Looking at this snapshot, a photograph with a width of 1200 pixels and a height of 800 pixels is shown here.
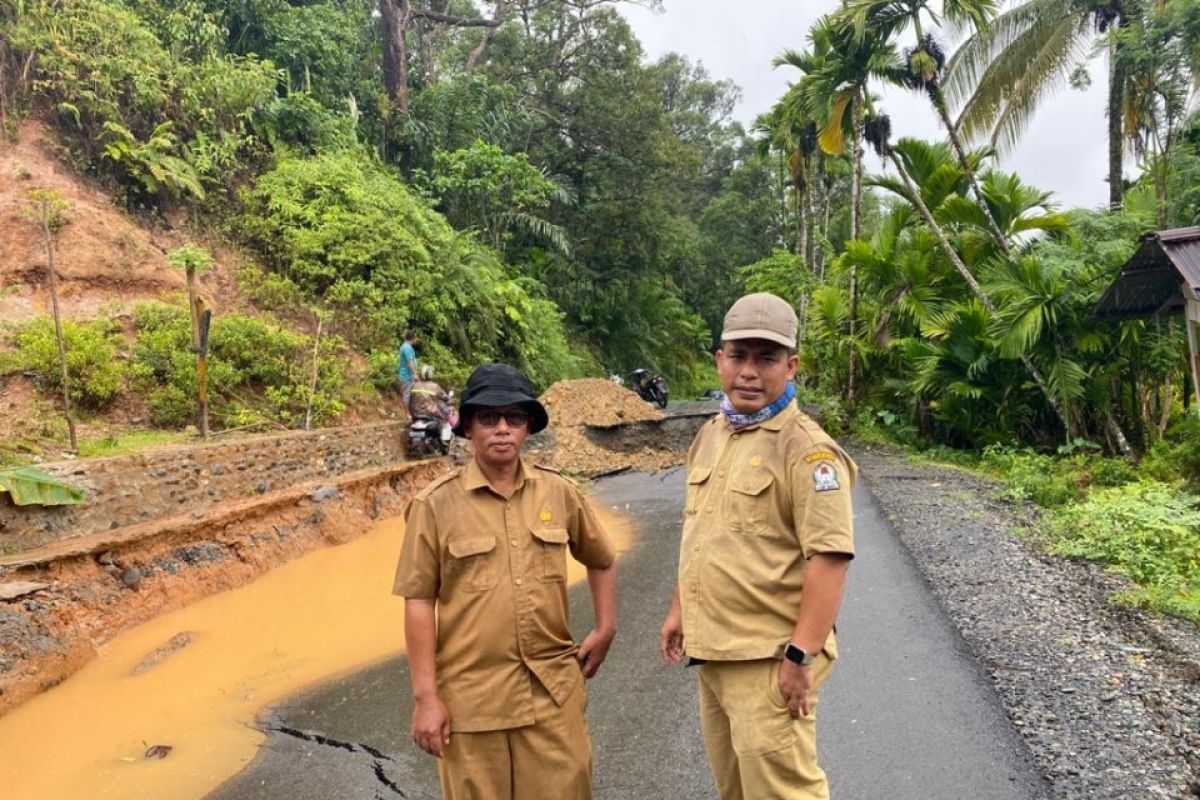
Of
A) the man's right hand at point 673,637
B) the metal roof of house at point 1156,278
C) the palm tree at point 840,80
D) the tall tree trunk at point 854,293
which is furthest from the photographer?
the tall tree trunk at point 854,293

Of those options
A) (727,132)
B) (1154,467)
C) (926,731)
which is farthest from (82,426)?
(727,132)

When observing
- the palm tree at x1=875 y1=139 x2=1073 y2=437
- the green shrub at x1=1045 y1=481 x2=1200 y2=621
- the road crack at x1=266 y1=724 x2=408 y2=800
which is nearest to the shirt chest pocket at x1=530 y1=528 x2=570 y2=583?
the road crack at x1=266 y1=724 x2=408 y2=800

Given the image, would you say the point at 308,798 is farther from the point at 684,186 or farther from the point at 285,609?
the point at 684,186

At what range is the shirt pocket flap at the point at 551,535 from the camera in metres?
2.25

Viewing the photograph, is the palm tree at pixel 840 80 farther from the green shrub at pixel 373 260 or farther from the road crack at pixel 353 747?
the road crack at pixel 353 747

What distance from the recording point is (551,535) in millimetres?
2264

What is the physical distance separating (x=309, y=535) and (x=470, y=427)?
6573mm

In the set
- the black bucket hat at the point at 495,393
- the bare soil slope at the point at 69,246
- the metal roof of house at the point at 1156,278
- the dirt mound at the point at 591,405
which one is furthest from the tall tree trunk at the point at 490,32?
the black bucket hat at the point at 495,393

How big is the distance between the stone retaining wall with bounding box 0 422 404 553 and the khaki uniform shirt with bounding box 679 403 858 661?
19.6ft

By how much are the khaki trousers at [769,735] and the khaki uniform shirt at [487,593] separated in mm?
483

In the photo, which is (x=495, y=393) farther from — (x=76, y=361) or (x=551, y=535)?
(x=76, y=361)

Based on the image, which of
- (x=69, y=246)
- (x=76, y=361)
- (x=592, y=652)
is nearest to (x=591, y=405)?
(x=69, y=246)

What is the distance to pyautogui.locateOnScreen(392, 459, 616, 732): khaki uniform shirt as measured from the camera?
7.06ft

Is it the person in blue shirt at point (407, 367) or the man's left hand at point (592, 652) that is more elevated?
the person in blue shirt at point (407, 367)
